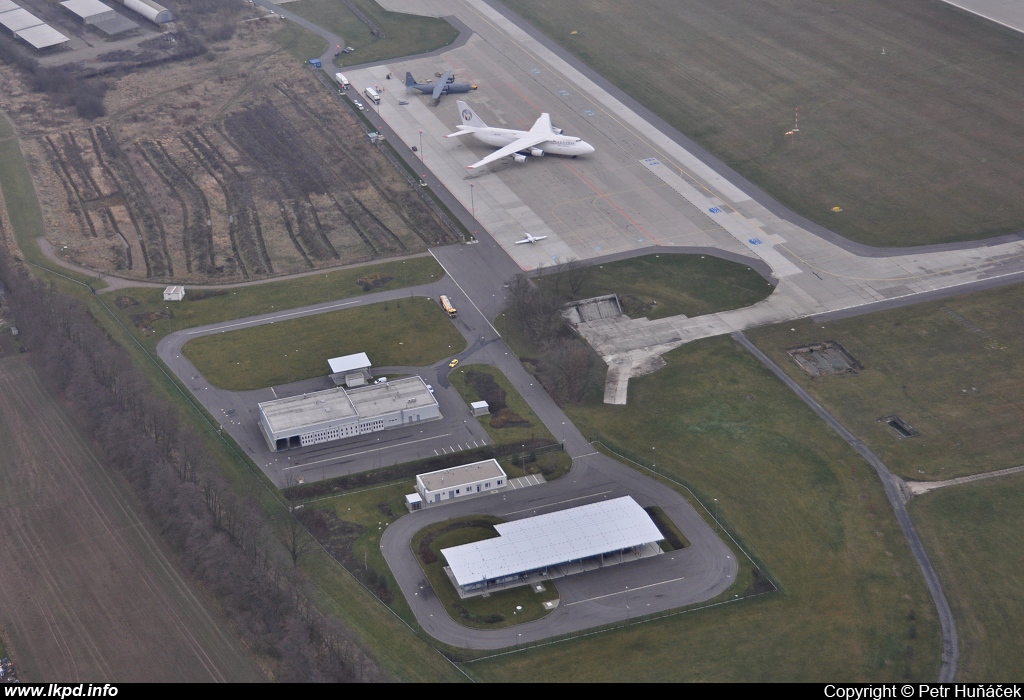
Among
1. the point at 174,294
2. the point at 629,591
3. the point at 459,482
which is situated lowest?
the point at 174,294

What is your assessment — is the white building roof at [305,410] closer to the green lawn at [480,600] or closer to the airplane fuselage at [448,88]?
the green lawn at [480,600]

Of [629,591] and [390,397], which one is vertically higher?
[629,591]

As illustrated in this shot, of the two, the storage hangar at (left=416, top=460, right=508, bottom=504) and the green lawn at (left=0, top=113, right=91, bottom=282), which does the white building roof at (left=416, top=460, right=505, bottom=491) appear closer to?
the storage hangar at (left=416, top=460, right=508, bottom=504)

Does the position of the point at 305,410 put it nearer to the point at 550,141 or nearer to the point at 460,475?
the point at 460,475

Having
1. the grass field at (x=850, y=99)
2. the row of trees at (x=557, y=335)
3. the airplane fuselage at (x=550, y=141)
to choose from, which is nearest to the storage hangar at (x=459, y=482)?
the row of trees at (x=557, y=335)

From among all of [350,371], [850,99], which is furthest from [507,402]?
[850,99]

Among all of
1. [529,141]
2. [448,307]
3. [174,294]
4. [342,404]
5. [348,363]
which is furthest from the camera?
[529,141]

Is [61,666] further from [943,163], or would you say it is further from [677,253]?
[943,163]
